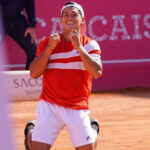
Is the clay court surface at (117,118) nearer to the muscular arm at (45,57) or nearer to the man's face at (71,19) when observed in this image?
the muscular arm at (45,57)

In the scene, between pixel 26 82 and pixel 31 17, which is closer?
pixel 26 82

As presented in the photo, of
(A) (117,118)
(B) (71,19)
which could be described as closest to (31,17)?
(A) (117,118)

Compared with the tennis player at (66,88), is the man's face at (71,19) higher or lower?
higher

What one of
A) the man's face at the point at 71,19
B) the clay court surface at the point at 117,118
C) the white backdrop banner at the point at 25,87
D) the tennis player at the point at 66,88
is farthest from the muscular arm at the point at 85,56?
the white backdrop banner at the point at 25,87

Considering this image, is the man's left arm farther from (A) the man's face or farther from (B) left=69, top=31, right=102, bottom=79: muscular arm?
(B) left=69, top=31, right=102, bottom=79: muscular arm

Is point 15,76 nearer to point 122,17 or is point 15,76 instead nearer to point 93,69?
point 122,17

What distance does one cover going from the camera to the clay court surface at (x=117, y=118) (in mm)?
3539

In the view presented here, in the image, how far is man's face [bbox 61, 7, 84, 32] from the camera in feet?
8.99

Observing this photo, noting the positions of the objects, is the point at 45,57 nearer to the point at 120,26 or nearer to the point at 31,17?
the point at 31,17

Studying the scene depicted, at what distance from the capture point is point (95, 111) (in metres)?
5.32

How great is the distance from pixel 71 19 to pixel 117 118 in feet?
7.39

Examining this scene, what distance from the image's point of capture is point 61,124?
264cm

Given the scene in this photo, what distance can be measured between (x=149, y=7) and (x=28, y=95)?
3055 mm

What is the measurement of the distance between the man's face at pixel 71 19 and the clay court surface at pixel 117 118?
723mm
